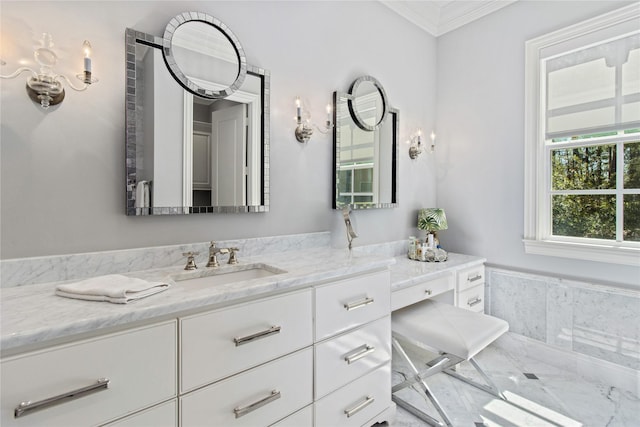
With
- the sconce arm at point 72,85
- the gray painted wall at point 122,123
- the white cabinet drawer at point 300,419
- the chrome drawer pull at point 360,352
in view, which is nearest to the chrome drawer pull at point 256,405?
the white cabinet drawer at point 300,419

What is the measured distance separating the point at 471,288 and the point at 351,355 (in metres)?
1.50

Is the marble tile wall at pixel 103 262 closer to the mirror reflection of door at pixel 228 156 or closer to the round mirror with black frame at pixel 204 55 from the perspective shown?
the mirror reflection of door at pixel 228 156

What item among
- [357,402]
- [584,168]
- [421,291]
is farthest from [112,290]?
[584,168]

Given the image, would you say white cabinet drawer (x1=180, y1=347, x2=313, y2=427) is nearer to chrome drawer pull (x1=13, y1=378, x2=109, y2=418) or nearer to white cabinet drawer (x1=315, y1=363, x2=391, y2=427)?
white cabinet drawer (x1=315, y1=363, x2=391, y2=427)

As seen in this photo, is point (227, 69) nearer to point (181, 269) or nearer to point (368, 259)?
point (181, 269)

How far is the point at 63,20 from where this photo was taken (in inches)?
53.2

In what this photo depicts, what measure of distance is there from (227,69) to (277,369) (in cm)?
153

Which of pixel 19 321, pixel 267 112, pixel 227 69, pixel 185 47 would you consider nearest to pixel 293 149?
pixel 267 112

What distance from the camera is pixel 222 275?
1.60 m

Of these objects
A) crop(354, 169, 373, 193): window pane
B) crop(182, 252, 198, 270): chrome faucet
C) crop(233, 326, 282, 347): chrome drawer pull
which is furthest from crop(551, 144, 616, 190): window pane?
crop(182, 252, 198, 270): chrome faucet

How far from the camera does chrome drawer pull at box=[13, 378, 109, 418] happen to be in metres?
0.80

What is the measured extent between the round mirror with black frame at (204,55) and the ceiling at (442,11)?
1542 mm

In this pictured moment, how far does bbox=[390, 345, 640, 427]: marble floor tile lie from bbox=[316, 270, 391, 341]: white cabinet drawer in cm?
73

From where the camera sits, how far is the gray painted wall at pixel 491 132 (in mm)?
2510
